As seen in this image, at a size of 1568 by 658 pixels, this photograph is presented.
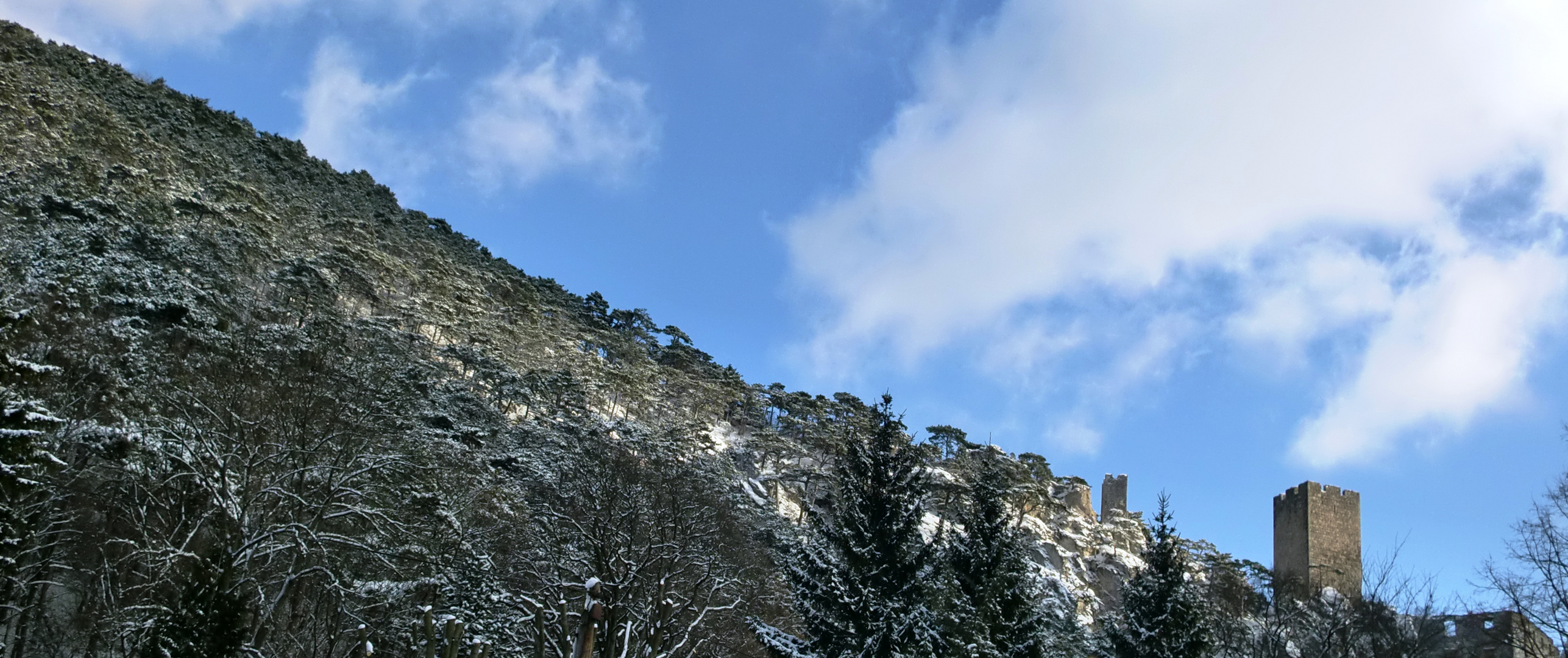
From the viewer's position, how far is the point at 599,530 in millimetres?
21016

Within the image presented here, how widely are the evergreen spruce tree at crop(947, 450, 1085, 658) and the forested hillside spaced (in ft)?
0.50

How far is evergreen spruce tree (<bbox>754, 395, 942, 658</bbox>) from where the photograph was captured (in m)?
14.0

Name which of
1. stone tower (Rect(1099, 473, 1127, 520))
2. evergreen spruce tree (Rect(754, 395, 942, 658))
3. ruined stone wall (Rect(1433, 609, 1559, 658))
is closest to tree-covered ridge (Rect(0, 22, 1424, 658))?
evergreen spruce tree (Rect(754, 395, 942, 658))

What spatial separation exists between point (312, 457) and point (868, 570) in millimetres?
10860

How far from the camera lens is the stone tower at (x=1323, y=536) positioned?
4278cm

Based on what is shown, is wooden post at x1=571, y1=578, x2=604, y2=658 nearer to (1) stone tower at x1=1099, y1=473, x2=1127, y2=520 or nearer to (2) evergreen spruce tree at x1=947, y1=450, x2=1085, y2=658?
(2) evergreen spruce tree at x1=947, y1=450, x2=1085, y2=658

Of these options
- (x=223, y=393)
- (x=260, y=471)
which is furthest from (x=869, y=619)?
(x=223, y=393)

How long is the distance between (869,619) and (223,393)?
13.5 metres

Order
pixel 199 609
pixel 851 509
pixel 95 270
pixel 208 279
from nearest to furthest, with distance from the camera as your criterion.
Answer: pixel 199 609
pixel 851 509
pixel 95 270
pixel 208 279

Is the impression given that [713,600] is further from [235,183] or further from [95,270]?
[235,183]

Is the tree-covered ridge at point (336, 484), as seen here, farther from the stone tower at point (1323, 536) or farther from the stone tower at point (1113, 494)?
the stone tower at point (1113, 494)

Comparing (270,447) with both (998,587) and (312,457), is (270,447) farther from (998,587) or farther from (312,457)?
(998,587)

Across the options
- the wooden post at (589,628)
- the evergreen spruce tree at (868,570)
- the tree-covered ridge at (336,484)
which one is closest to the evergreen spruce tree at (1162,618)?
the tree-covered ridge at (336,484)

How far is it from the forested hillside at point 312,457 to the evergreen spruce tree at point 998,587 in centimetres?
15
